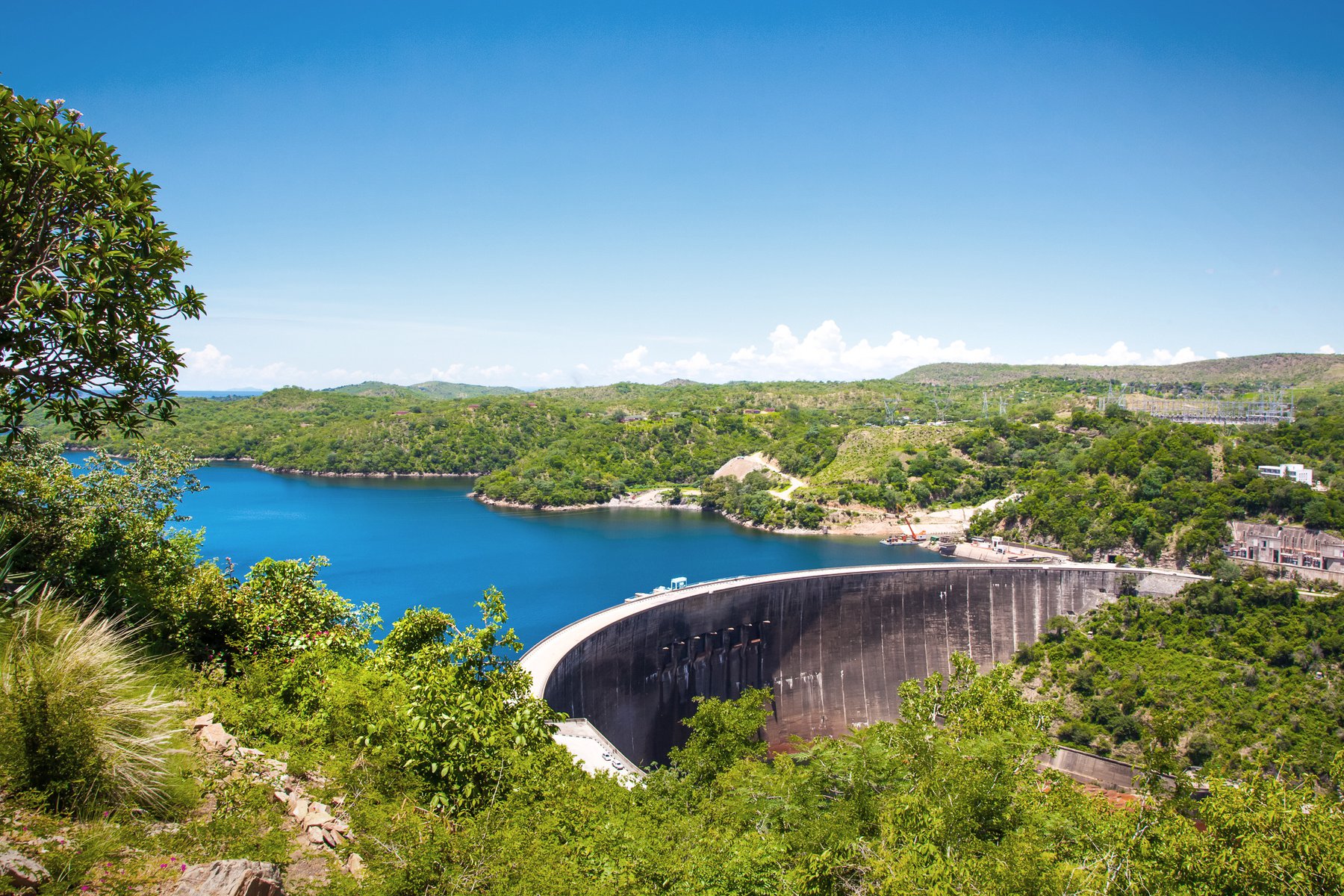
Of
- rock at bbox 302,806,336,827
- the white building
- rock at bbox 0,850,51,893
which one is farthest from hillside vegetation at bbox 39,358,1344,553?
rock at bbox 0,850,51,893

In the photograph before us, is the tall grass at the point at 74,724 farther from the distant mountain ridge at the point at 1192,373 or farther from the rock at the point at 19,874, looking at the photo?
the distant mountain ridge at the point at 1192,373

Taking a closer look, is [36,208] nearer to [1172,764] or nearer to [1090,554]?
[1172,764]

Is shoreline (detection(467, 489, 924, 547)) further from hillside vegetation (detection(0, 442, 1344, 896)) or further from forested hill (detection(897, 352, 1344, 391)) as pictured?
forested hill (detection(897, 352, 1344, 391))

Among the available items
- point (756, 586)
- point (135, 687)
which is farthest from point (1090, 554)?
point (135, 687)

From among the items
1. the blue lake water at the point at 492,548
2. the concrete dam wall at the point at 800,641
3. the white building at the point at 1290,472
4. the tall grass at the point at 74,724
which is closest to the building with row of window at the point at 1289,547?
the white building at the point at 1290,472

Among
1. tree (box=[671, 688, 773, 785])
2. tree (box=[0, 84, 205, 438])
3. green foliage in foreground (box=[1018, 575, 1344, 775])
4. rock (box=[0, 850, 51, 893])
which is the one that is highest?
tree (box=[0, 84, 205, 438])

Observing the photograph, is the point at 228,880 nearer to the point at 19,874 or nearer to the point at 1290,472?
the point at 19,874
